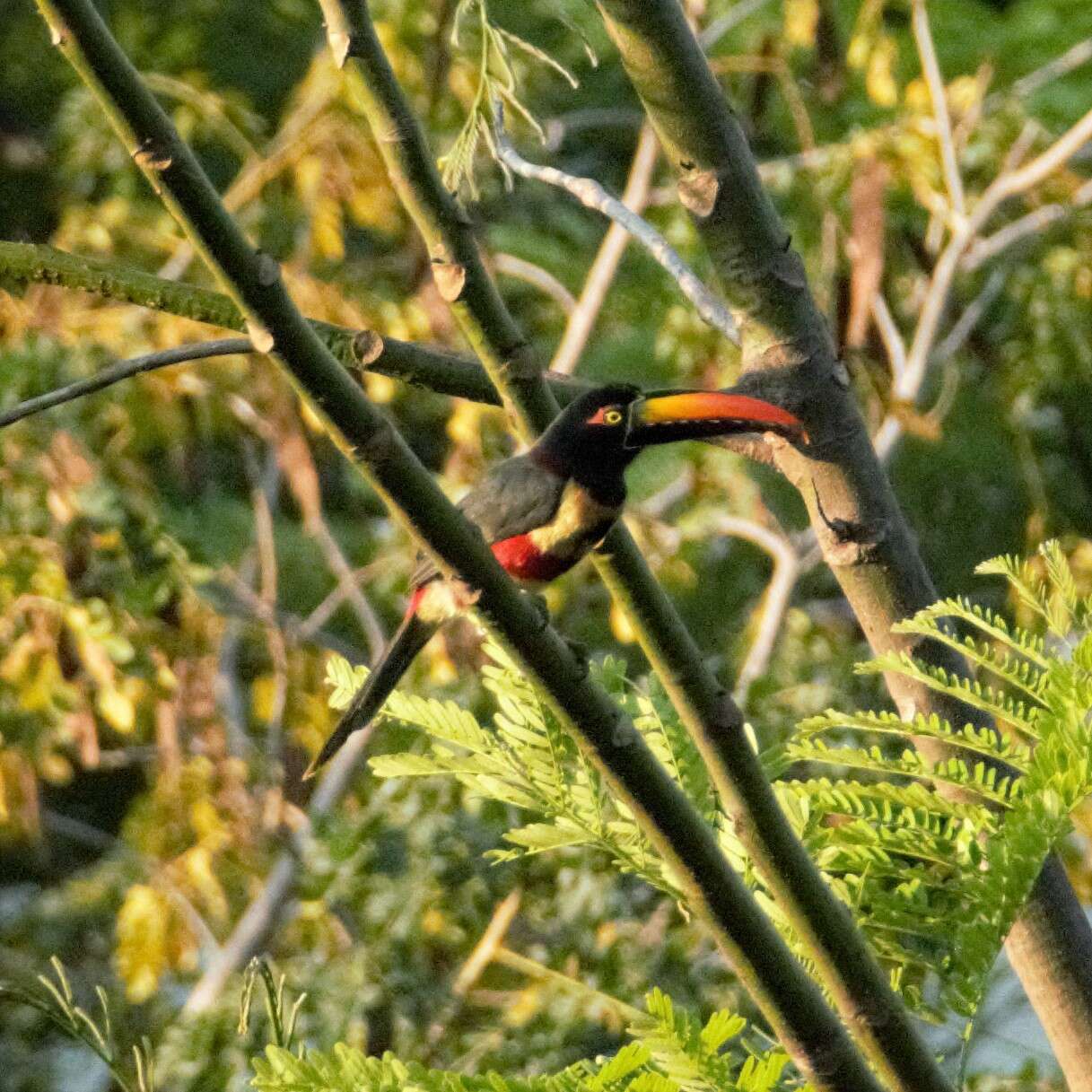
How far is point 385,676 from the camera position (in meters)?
2.42

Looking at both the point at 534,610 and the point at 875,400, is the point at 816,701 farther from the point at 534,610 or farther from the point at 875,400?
the point at 534,610

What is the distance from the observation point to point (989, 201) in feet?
14.1

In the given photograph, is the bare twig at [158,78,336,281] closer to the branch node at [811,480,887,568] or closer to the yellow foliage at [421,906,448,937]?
the yellow foliage at [421,906,448,937]

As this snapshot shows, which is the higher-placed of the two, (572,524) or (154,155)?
(572,524)

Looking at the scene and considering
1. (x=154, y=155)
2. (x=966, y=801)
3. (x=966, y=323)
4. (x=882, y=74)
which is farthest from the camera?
(x=966, y=323)

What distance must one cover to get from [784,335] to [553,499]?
0.63m

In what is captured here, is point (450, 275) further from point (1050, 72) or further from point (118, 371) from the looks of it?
point (1050, 72)

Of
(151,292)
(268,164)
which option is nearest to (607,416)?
(151,292)

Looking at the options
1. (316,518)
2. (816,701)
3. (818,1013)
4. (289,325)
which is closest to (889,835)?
(818,1013)

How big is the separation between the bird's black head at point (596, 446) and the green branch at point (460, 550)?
95 cm

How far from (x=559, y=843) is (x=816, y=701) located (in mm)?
2578

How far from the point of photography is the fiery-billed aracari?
1971 millimetres

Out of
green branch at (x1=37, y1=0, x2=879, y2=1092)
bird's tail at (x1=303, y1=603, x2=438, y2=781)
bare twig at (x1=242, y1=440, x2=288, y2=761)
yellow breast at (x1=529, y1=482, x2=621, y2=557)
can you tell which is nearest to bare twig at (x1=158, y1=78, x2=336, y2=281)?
bare twig at (x1=242, y1=440, x2=288, y2=761)

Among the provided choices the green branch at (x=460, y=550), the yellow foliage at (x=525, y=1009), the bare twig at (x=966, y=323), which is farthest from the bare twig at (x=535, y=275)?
the green branch at (x=460, y=550)
